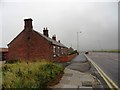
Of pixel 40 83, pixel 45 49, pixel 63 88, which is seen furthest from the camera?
pixel 45 49

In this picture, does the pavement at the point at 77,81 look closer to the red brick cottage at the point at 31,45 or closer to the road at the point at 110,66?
the road at the point at 110,66

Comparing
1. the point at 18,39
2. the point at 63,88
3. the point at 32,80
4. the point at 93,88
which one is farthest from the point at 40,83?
the point at 18,39

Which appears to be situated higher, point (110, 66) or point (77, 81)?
point (77, 81)

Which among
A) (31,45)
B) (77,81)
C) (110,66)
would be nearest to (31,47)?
(31,45)

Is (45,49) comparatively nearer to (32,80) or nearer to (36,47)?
(36,47)

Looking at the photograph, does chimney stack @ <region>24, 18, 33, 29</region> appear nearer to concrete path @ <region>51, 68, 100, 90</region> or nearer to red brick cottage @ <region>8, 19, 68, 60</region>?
red brick cottage @ <region>8, 19, 68, 60</region>

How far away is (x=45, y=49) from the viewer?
28.9 metres

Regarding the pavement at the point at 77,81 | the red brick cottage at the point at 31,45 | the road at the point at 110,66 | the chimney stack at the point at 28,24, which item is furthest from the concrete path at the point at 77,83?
the chimney stack at the point at 28,24

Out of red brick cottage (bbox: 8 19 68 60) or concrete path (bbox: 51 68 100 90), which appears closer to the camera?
concrete path (bbox: 51 68 100 90)

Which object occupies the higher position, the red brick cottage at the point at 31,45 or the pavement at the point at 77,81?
the red brick cottage at the point at 31,45

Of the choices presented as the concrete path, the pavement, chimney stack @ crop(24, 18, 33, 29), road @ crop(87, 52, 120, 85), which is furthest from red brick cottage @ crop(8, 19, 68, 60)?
the concrete path

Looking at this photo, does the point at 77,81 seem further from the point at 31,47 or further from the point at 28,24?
the point at 28,24

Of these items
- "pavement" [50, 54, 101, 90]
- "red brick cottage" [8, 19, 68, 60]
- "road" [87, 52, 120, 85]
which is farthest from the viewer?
"red brick cottage" [8, 19, 68, 60]

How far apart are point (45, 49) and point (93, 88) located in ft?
64.9
